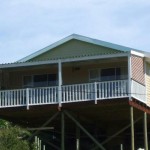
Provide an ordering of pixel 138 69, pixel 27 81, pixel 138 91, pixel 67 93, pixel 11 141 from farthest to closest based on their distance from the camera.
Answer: pixel 27 81, pixel 138 69, pixel 138 91, pixel 67 93, pixel 11 141

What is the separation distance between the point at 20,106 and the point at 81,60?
3941 millimetres

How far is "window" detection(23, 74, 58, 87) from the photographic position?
120 ft

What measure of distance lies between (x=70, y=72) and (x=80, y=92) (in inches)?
143

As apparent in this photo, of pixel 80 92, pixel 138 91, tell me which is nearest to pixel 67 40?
pixel 80 92

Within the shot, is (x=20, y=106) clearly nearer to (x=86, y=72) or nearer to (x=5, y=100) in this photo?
(x=5, y=100)

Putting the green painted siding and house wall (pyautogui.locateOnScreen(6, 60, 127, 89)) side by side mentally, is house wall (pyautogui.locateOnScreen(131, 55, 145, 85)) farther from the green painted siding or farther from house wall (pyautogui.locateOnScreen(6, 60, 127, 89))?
the green painted siding

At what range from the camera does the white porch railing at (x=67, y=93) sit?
3247 centimetres

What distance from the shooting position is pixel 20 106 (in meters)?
33.8

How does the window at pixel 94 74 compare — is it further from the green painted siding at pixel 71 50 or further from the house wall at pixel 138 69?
the house wall at pixel 138 69

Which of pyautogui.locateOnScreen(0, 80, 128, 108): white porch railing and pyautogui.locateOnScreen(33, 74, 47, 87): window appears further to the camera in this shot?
pyautogui.locateOnScreen(33, 74, 47, 87): window

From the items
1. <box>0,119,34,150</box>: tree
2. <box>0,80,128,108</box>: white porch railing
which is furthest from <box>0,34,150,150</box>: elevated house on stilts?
<box>0,119,34,150</box>: tree

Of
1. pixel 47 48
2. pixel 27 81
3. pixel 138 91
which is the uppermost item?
pixel 47 48

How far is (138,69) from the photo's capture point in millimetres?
34375

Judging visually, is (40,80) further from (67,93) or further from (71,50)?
→ (67,93)
